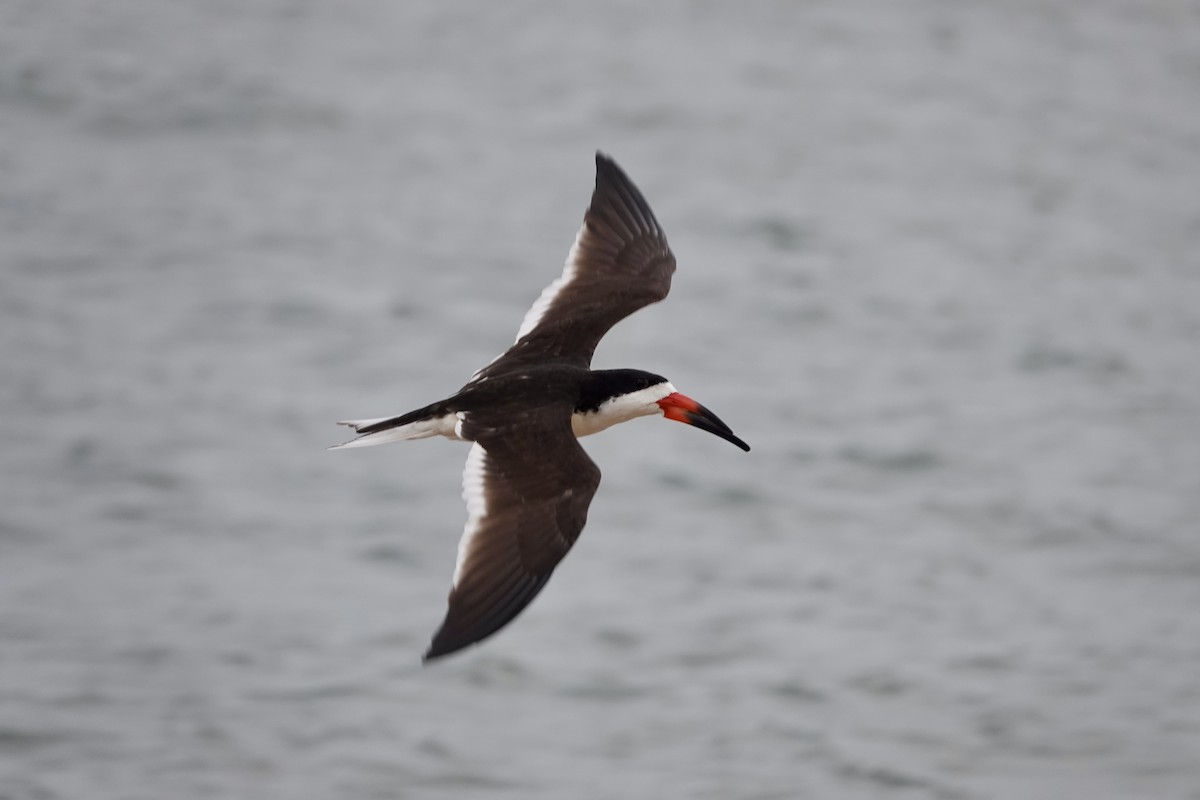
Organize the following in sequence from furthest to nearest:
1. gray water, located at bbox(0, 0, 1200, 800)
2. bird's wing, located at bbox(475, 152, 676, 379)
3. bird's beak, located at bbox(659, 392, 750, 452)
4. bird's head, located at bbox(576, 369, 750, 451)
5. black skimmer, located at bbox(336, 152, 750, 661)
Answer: gray water, located at bbox(0, 0, 1200, 800) < bird's wing, located at bbox(475, 152, 676, 379) < bird's beak, located at bbox(659, 392, 750, 452) < bird's head, located at bbox(576, 369, 750, 451) < black skimmer, located at bbox(336, 152, 750, 661)

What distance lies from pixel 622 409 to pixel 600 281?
1.57 m

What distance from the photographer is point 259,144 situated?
2205 cm

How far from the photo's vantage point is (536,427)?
8.98 m

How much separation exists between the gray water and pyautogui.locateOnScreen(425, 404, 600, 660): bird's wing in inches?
175

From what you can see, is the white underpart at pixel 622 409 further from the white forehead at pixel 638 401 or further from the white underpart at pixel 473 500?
the white underpart at pixel 473 500

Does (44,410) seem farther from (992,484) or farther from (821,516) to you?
(992,484)

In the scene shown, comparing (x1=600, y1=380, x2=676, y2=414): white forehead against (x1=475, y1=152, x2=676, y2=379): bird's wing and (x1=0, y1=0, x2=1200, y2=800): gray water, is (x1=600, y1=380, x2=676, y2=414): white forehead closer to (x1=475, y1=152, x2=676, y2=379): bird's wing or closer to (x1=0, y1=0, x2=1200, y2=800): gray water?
(x1=475, y1=152, x2=676, y2=379): bird's wing

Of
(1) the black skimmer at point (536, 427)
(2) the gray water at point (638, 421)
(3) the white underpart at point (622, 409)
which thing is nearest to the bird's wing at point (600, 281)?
(1) the black skimmer at point (536, 427)

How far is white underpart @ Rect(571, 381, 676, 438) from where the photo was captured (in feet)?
30.5

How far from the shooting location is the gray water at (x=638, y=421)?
44.0 feet

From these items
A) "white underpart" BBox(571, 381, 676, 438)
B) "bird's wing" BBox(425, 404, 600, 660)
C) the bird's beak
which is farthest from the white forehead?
"bird's wing" BBox(425, 404, 600, 660)

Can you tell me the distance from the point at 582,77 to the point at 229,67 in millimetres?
4362

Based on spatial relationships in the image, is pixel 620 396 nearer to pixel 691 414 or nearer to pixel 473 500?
pixel 691 414

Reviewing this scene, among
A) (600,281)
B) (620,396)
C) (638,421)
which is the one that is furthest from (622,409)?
(638,421)
